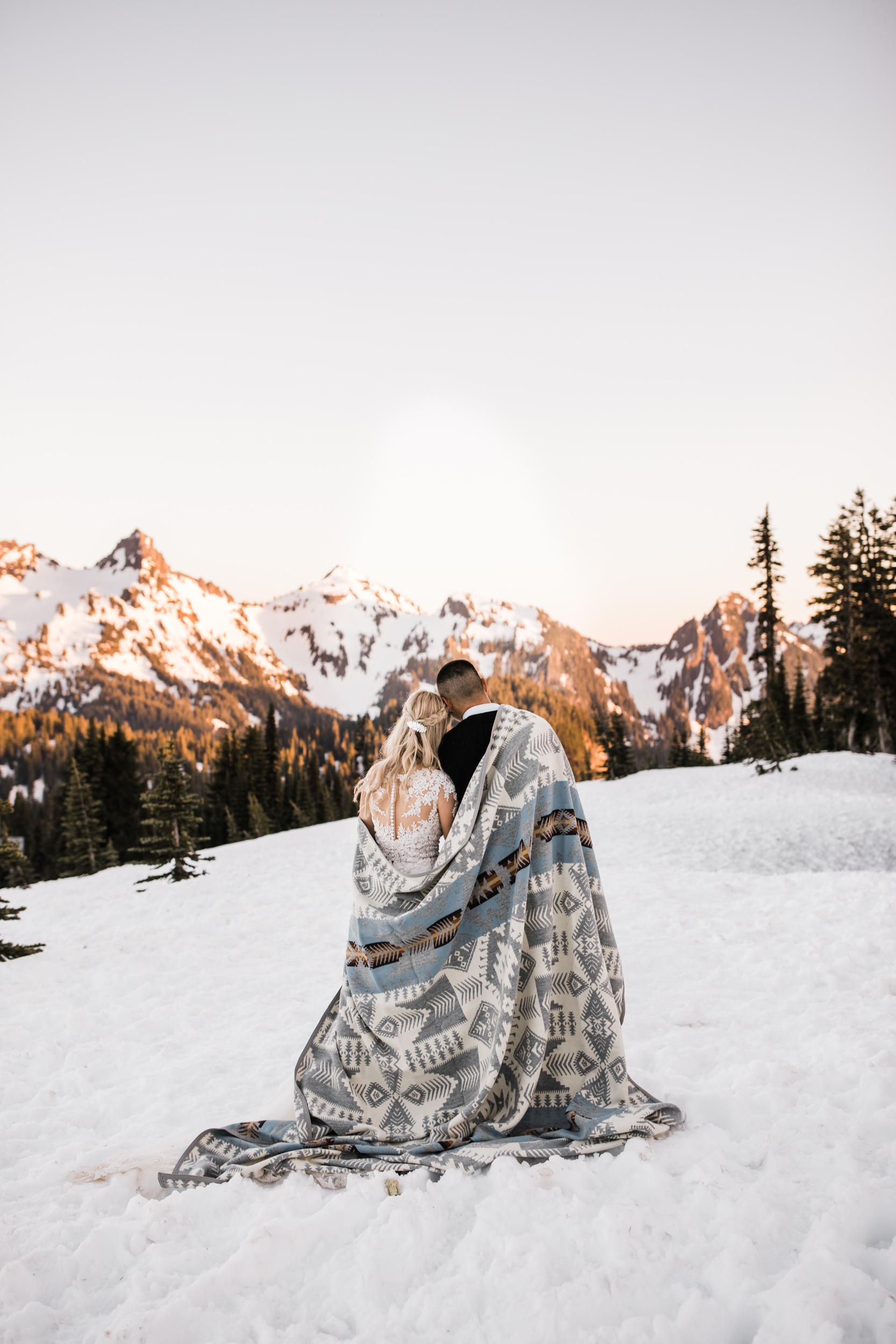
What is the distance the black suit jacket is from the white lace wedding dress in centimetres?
6

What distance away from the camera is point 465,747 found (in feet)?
13.9

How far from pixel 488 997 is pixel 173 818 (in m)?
16.0

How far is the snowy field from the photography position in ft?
8.47

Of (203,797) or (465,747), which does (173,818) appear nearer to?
(465,747)

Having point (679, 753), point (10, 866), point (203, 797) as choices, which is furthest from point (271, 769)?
point (10, 866)

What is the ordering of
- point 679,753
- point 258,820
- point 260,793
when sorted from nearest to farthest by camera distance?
point 258,820, point 260,793, point 679,753

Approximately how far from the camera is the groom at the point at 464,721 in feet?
13.9

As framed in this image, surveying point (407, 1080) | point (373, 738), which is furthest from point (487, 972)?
point (373, 738)

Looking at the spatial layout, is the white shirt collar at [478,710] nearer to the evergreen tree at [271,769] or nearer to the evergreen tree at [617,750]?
the evergreen tree at [617,750]

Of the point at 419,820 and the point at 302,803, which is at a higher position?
the point at 419,820

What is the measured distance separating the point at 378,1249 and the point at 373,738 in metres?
86.9

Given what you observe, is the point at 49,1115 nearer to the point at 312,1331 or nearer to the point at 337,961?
the point at 312,1331

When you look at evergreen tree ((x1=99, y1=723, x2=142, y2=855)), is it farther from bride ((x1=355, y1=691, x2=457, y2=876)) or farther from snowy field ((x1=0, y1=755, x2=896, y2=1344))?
bride ((x1=355, y1=691, x2=457, y2=876))

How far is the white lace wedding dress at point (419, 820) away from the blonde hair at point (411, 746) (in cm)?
7
